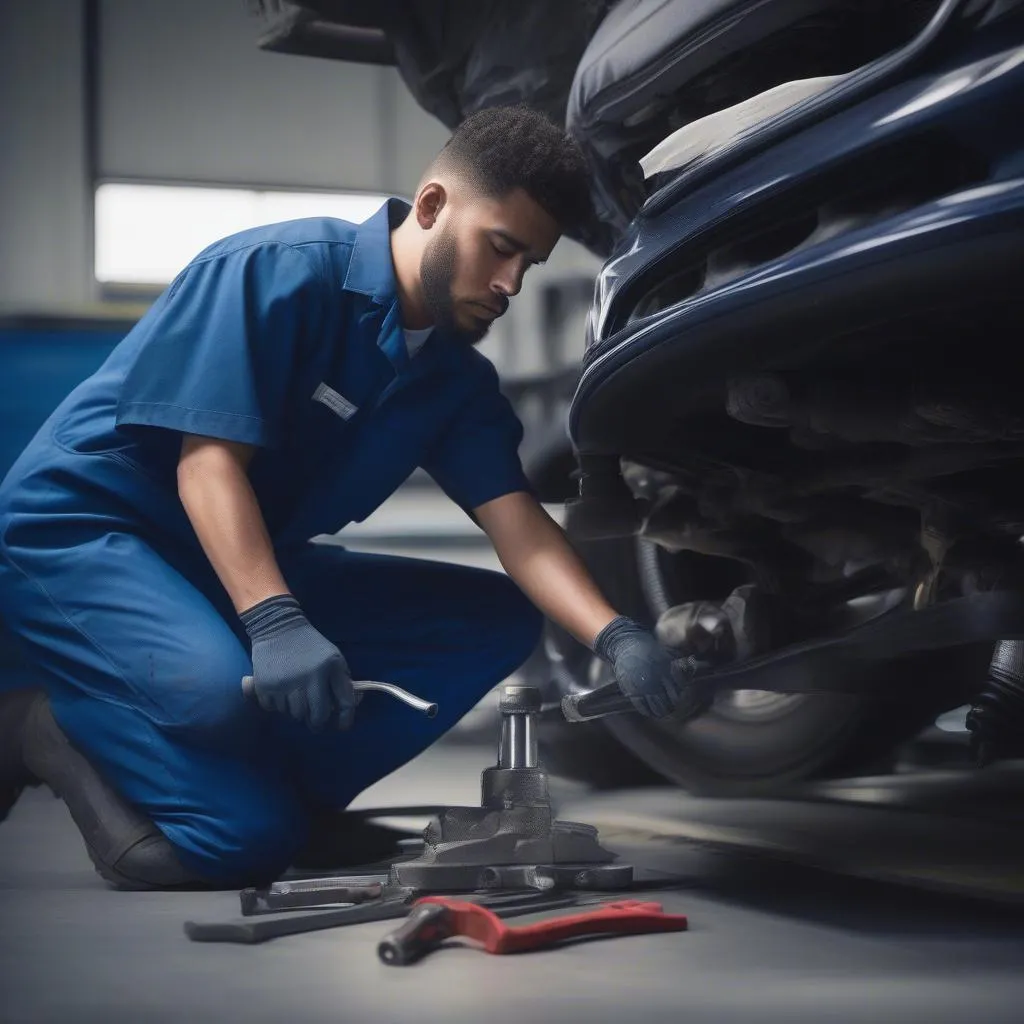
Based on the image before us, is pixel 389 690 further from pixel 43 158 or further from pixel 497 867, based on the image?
pixel 43 158

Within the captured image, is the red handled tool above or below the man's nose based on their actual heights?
below

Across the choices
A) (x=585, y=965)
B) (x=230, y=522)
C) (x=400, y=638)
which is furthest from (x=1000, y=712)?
(x=230, y=522)

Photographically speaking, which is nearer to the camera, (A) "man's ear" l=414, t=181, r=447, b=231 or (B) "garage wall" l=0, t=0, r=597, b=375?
(A) "man's ear" l=414, t=181, r=447, b=231

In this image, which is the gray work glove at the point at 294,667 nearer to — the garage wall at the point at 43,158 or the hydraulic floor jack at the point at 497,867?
the hydraulic floor jack at the point at 497,867

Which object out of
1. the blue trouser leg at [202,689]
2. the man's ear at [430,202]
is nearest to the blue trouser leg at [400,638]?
the blue trouser leg at [202,689]

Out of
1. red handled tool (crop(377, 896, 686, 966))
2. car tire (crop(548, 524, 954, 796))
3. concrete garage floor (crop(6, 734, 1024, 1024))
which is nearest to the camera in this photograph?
concrete garage floor (crop(6, 734, 1024, 1024))

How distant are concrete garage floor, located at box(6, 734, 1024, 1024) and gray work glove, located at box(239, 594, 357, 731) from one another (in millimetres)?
214

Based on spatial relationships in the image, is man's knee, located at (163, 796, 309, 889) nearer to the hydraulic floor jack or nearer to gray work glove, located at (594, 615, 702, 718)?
the hydraulic floor jack

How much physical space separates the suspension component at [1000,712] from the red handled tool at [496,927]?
47 centimetres

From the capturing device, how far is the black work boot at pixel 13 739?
179cm

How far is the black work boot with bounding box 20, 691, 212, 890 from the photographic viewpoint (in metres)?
1.56

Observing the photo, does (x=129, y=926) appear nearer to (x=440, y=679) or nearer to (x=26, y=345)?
(x=440, y=679)

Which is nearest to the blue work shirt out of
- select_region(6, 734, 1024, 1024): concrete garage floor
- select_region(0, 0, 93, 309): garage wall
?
select_region(6, 734, 1024, 1024): concrete garage floor

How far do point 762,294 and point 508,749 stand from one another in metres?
0.65
